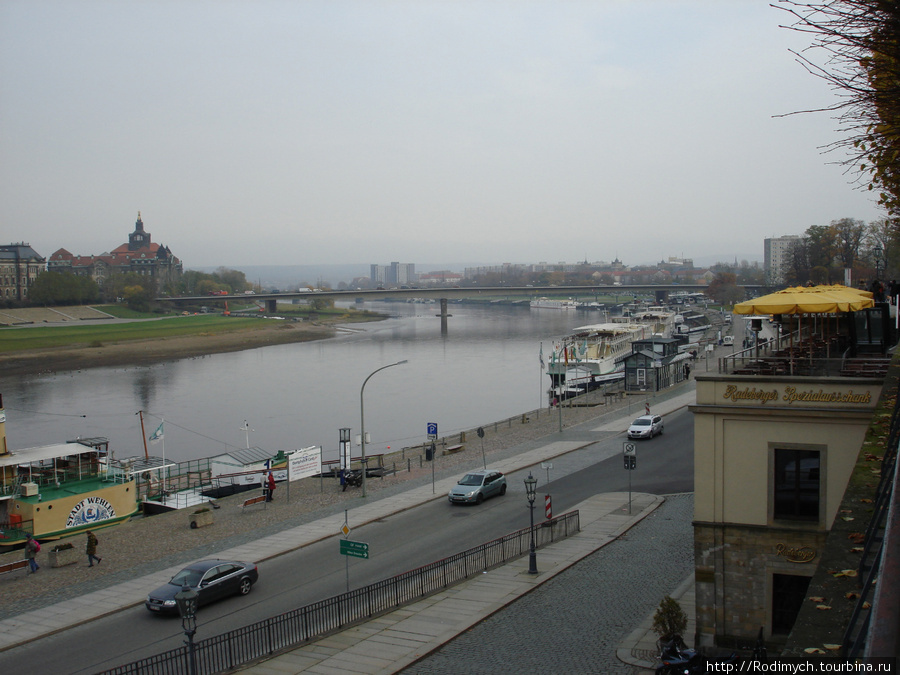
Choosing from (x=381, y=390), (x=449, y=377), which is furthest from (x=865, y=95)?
(x=449, y=377)

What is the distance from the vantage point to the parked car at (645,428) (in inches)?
1414

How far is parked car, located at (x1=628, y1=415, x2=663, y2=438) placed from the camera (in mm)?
35906

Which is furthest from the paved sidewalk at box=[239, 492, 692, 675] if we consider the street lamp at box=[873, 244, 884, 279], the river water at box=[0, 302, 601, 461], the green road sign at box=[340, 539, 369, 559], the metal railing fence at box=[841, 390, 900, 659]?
the street lamp at box=[873, 244, 884, 279]

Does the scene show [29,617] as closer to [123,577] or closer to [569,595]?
[123,577]

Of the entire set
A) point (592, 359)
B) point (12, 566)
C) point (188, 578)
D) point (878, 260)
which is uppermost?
point (878, 260)

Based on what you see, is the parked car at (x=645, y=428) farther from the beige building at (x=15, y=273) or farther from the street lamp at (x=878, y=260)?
the beige building at (x=15, y=273)

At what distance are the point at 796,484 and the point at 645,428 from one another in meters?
23.4

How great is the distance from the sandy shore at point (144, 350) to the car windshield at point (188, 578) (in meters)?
77.5

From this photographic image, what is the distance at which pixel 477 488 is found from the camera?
1021 inches

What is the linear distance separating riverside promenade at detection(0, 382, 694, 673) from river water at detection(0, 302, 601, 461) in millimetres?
14432

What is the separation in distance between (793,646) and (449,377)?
7076cm

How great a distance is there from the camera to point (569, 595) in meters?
16.9

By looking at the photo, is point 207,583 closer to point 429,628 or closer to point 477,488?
point 429,628

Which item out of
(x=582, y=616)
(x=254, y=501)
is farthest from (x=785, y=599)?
(x=254, y=501)
